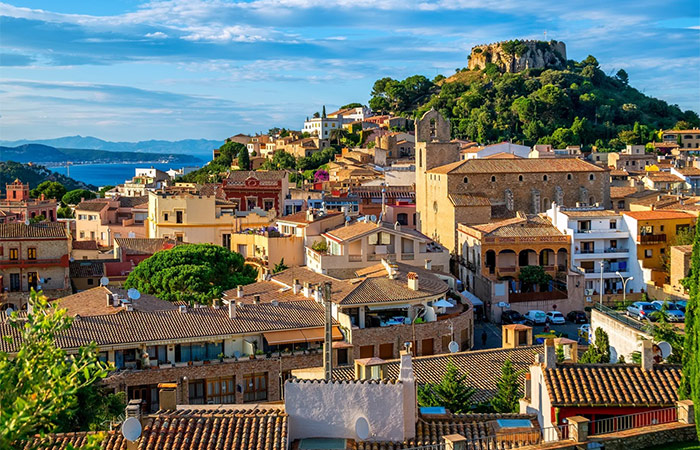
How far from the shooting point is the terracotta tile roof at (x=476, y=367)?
2089cm

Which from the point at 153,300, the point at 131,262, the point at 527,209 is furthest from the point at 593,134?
the point at 153,300

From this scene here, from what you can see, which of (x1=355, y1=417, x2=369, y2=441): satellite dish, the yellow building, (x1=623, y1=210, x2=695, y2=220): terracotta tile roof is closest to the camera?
(x1=355, y1=417, x2=369, y2=441): satellite dish

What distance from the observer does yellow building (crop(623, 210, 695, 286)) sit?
42.9 m

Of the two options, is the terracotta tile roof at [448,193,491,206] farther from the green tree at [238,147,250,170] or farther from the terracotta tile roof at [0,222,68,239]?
the green tree at [238,147,250,170]

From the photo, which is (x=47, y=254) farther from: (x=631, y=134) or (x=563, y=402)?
(x=631, y=134)

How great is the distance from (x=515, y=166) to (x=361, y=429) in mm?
Answer: 41241

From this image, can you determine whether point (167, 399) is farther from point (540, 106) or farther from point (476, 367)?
point (540, 106)

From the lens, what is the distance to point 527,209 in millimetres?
52500

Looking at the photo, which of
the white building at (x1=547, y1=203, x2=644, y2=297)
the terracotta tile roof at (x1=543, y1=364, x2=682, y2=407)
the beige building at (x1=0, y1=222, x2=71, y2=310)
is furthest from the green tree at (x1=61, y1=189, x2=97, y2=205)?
the terracotta tile roof at (x1=543, y1=364, x2=682, y2=407)

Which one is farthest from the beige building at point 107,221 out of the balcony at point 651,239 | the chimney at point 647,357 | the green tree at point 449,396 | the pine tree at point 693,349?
the pine tree at point 693,349

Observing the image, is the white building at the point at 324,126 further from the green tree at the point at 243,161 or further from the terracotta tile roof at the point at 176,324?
the terracotta tile roof at the point at 176,324

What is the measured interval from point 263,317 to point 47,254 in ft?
58.8

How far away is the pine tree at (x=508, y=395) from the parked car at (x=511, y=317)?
62.9ft

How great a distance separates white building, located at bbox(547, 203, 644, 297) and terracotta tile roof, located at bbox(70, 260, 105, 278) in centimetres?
2216
